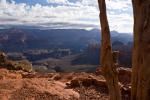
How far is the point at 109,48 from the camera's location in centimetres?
636

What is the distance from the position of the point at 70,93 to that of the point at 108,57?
1476cm

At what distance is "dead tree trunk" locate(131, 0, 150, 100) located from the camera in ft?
19.8

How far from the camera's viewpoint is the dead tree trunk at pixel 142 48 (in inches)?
237

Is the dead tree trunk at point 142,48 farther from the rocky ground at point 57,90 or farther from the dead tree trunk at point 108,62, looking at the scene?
the rocky ground at point 57,90

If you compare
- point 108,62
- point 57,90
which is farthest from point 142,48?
point 57,90

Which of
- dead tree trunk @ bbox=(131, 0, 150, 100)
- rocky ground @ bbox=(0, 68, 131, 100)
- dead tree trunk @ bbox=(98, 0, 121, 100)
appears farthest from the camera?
rocky ground @ bbox=(0, 68, 131, 100)

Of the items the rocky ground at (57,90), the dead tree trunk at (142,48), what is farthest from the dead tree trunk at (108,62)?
the rocky ground at (57,90)

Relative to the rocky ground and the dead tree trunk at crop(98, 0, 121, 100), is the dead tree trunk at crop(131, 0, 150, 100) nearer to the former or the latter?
the dead tree trunk at crop(98, 0, 121, 100)

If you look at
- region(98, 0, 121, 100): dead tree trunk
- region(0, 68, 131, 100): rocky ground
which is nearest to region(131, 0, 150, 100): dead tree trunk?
region(98, 0, 121, 100): dead tree trunk

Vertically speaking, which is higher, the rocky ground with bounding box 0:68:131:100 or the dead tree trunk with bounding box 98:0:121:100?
the dead tree trunk with bounding box 98:0:121:100

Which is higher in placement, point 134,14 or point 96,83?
point 134,14

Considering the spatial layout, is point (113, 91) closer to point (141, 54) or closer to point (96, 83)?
point (141, 54)

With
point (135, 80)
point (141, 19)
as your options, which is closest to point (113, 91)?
point (135, 80)

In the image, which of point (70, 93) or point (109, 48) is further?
point (70, 93)
